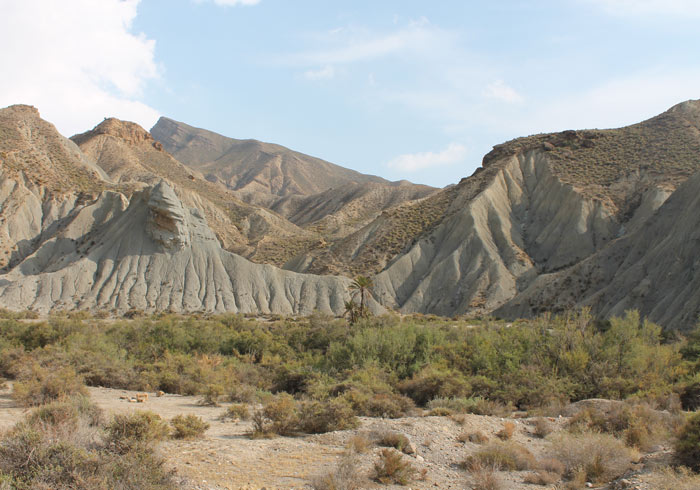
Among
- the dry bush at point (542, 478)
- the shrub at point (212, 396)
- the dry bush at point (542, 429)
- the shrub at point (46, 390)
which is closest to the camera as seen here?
the dry bush at point (542, 478)

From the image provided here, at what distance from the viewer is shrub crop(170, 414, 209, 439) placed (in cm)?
1345

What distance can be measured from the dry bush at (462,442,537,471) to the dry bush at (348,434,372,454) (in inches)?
87.3

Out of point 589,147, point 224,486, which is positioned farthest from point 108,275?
point 589,147

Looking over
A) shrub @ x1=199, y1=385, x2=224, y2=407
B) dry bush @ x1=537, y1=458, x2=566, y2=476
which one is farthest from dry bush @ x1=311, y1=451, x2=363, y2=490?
shrub @ x1=199, y1=385, x2=224, y2=407

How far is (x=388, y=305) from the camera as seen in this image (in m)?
68.8

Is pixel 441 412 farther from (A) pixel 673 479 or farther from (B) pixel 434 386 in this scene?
(A) pixel 673 479

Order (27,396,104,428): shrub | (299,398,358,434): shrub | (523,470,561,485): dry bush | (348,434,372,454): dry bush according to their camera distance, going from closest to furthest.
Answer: (27,396,104,428): shrub < (523,470,561,485): dry bush < (348,434,372,454): dry bush < (299,398,358,434): shrub

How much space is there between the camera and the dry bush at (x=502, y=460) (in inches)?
498

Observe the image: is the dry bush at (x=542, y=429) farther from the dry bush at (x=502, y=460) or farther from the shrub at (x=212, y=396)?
the shrub at (x=212, y=396)

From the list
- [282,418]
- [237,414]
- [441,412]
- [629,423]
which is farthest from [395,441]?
[629,423]

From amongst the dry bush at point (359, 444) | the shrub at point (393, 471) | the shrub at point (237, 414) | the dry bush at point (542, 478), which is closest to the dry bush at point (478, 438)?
the dry bush at point (542, 478)

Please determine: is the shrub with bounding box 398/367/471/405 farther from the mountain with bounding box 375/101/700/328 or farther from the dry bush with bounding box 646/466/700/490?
the mountain with bounding box 375/101/700/328

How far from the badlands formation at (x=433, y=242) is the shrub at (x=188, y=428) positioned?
121 ft

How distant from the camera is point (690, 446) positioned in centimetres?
1159
